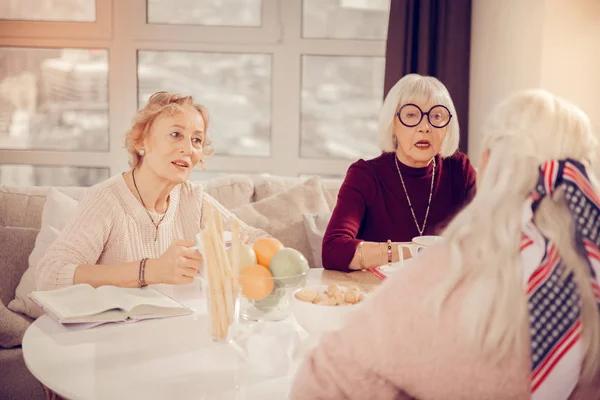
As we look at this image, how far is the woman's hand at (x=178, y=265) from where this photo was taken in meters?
1.51

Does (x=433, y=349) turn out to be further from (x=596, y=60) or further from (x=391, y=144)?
(x=596, y=60)

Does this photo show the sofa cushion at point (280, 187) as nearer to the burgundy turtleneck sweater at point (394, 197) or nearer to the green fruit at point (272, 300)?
the burgundy turtleneck sweater at point (394, 197)

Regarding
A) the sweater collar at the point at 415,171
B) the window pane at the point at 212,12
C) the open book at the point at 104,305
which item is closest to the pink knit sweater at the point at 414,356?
the open book at the point at 104,305

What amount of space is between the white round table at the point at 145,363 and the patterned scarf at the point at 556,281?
43cm

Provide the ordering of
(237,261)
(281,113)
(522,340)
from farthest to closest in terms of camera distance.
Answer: (281,113) → (237,261) → (522,340)

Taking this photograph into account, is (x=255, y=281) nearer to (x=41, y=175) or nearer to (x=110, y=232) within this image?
(x=110, y=232)

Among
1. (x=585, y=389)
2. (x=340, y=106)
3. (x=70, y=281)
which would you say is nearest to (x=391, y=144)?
(x=70, y=281)

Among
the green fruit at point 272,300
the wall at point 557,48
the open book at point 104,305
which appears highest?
the wall at point 557,48

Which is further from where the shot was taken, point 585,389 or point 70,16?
point 70,16

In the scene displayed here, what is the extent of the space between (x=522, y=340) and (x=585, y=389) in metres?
0.16

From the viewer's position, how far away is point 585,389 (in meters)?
0.88

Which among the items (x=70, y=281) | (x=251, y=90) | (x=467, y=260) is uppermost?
(x=251, y=90)

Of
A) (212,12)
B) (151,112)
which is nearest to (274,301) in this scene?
(151,112)

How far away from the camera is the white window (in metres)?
3.67
